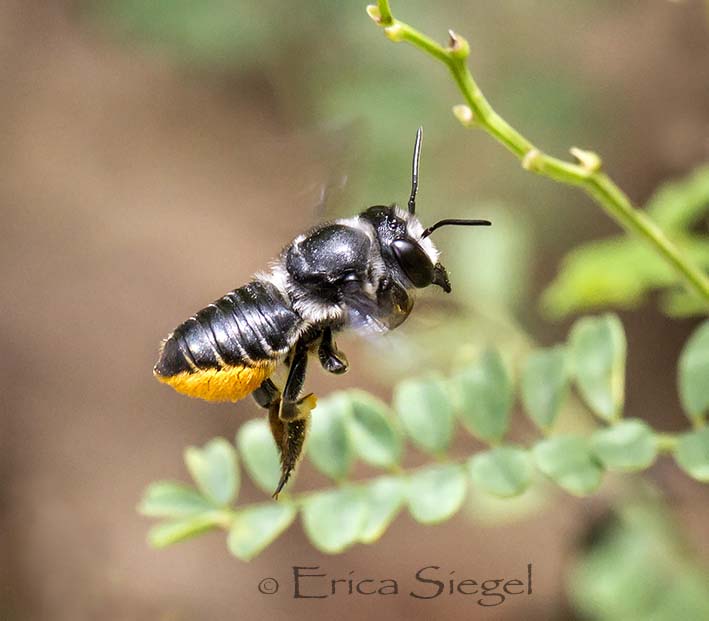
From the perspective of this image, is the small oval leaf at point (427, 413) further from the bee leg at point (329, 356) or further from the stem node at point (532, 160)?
the stem node at point (532, 160)

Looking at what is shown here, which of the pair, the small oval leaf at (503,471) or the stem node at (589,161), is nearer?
the stem node at (589,161)

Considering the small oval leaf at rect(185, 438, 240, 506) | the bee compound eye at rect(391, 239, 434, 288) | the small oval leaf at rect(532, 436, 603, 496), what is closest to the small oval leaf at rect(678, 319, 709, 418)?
the small oval leaf at rect(532, 436, 603, 496)

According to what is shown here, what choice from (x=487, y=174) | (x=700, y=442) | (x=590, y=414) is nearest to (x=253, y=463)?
(x=700, y=442)
